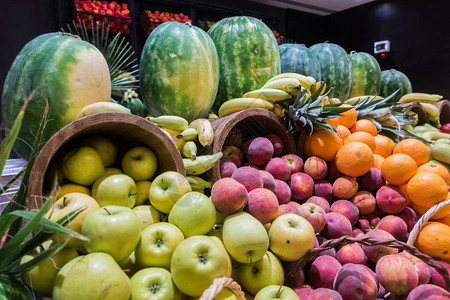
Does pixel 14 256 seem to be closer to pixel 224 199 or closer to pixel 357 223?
pixel 224 199

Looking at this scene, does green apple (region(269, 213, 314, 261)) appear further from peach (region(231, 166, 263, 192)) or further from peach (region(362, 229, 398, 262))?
peach (region(362, 229, 398, 262))

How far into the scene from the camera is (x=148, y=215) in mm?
870

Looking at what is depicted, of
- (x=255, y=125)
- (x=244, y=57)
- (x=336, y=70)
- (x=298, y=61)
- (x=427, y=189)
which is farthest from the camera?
(x=336, y=70)

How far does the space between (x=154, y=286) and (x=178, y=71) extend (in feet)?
2.79

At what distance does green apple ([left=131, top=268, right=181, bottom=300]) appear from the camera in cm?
66

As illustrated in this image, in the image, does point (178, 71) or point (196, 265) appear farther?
point (178, 71)

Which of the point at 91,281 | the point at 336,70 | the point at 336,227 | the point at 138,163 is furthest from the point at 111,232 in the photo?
the point at 336,70

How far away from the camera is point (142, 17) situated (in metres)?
3.82

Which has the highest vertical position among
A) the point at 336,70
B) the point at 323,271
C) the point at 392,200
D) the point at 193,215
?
the point at 336,70

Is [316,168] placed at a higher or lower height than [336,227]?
higher

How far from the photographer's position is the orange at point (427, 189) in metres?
1.14

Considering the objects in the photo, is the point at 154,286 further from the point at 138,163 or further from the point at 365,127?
the point at 365,127

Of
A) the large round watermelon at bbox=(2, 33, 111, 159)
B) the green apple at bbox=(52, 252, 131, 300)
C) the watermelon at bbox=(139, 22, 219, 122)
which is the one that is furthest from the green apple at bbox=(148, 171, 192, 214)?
the watermelon at bbox=(139, 22, 219, 122)

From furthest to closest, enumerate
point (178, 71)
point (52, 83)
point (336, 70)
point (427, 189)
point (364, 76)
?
1. point (364, 76)
2. point (336, 70)
3. point (178, 71)
4. point (427, 189)
5. point (52, 83)
